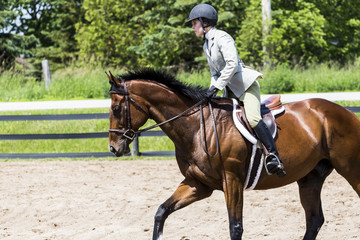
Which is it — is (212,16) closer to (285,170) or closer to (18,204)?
(285,170)

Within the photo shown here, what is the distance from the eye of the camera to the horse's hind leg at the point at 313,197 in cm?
532

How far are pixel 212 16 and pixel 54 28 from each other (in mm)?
30465

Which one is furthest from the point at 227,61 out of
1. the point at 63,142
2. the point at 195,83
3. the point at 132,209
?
the point at 195,83

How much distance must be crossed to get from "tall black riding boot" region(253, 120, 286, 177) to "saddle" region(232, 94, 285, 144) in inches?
2.9

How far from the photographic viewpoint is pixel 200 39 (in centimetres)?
2552

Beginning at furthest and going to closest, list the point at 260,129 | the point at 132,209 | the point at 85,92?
the point at 85,92
the point at 132,209
the point at 260,129

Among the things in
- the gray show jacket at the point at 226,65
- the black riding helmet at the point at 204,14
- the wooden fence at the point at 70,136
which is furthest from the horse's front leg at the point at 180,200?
the wooden fence at the point at 70,136

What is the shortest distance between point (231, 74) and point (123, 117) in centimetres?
101

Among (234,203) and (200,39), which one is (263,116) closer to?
(234,203)

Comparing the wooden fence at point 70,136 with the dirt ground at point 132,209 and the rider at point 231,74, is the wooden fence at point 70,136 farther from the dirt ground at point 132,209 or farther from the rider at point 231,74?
the rider at point 231,74

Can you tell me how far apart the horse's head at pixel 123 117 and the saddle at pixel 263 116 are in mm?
847

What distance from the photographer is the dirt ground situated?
19.8 ft

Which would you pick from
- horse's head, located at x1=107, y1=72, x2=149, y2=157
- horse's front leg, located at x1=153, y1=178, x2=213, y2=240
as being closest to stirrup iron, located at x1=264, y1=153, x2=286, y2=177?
horse's front leg, located at x1=153, y1=178, x2=213, y2=240

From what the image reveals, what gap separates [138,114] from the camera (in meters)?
4.67
